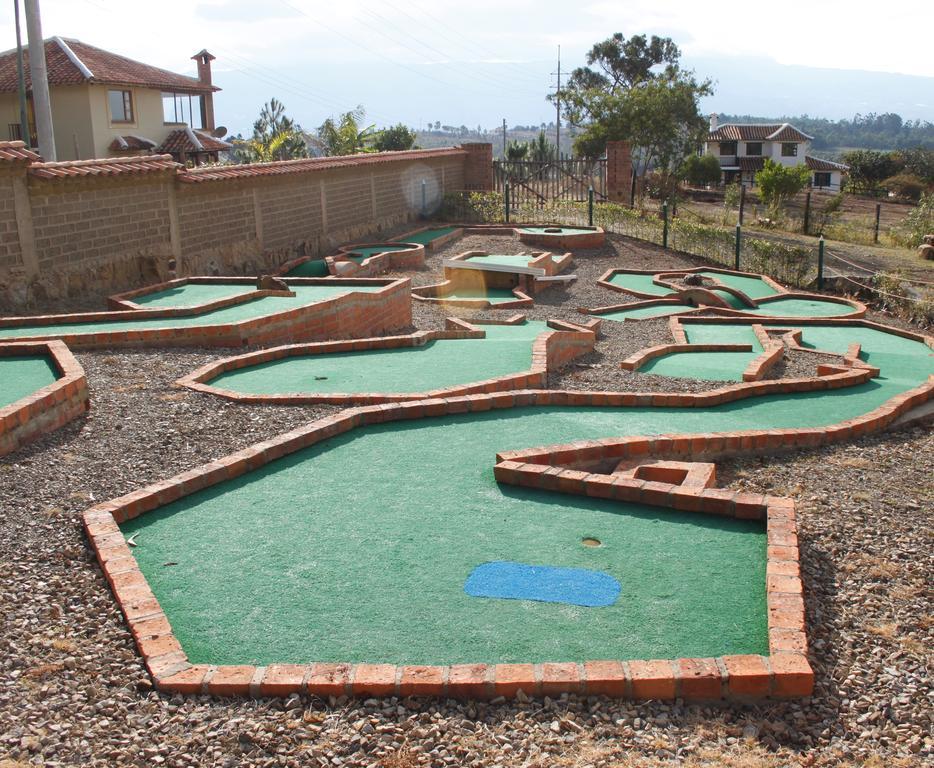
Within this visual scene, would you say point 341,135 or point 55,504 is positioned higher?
point 341,135

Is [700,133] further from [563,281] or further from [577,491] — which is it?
[577,491]

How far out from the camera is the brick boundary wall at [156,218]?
1160 cm

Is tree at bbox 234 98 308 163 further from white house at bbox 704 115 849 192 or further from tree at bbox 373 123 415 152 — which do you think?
white house at bbox 704 115 849 192

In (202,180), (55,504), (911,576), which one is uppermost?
(202,180)

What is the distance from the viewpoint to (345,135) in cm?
3728

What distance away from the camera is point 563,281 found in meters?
17.4

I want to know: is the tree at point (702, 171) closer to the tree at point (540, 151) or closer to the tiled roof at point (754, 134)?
the tree at point (540, 151)

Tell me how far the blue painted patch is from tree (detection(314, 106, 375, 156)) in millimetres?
32608

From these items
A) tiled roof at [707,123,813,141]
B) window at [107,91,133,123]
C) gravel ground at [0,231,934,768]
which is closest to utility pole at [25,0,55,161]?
gravel ground at [0,231,934,768]

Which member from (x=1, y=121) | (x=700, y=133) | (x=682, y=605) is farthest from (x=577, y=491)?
(x=700, y=133)

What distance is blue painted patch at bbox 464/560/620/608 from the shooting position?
4277 mm

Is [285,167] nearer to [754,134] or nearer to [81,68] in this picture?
[81,68]

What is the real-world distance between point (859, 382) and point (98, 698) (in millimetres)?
7544

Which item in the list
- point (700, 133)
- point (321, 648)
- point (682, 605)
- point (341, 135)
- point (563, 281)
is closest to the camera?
point (321, 648)
